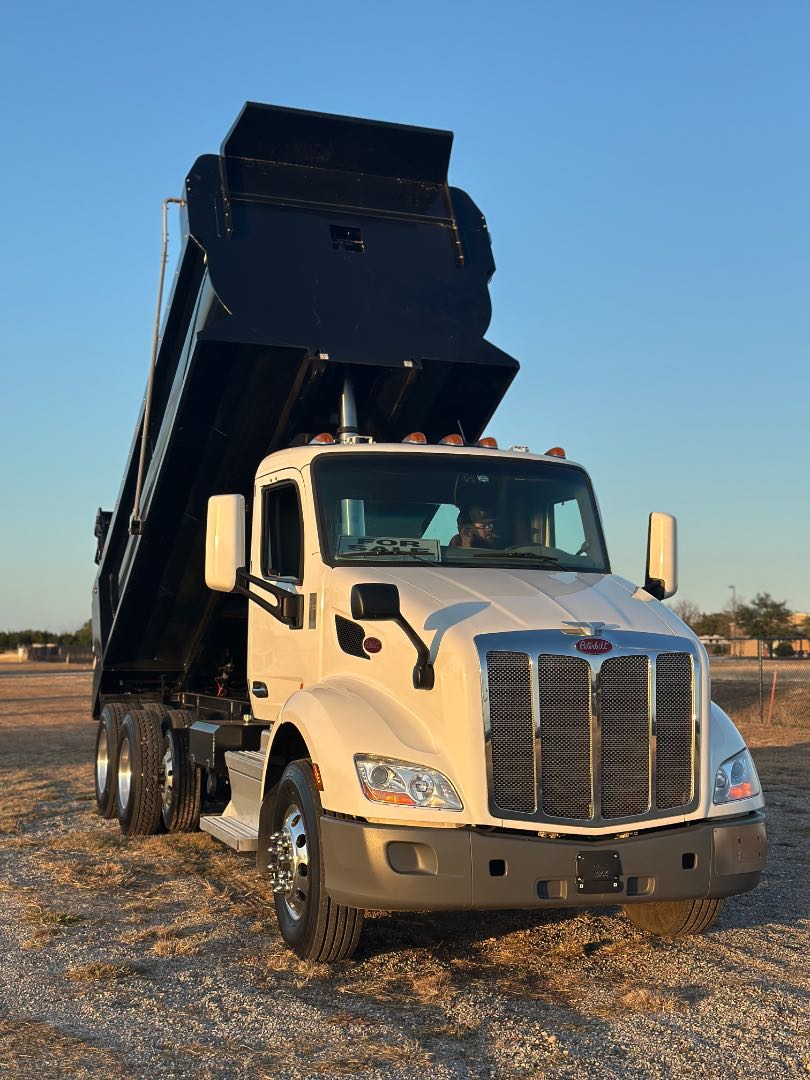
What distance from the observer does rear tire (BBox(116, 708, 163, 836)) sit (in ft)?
33.7

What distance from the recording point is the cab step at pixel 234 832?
23.4 feet

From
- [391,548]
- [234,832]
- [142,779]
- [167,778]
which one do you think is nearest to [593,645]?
[391,548]

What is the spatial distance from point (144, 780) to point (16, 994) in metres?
4.79

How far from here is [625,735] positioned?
19.0 ft

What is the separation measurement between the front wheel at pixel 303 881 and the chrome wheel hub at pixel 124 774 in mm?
4289

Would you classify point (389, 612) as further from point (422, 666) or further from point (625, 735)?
point (625, 735)

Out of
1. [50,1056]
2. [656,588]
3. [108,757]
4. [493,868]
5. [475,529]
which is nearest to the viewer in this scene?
[50,1056]

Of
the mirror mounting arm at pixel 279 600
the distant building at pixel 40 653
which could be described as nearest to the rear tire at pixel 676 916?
the mirror mounting arm at pixel 279 600

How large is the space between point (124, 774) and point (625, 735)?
621 centimetres

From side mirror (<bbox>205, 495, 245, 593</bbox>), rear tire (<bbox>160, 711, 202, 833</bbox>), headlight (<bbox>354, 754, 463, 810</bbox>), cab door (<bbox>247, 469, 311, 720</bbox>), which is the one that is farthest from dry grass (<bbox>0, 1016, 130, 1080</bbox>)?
rear tire (<bbox>160, 711, 202, 833</bbox>)

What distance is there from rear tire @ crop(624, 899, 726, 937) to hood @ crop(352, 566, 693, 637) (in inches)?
59.1

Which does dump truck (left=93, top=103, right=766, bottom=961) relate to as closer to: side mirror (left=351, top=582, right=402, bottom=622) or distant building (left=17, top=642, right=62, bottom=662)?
side mirror (left=351, top=582, right=402, bottom=622)

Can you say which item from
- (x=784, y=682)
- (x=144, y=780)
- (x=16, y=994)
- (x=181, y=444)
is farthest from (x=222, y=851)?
(x=784, y=682)

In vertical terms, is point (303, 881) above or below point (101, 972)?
above
